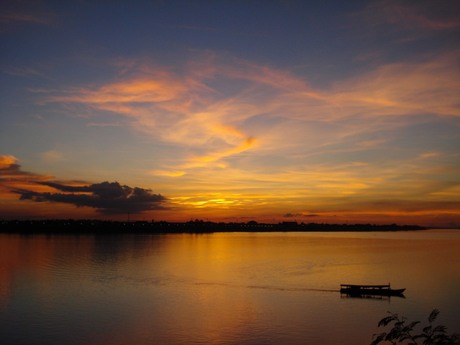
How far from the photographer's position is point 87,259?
109000mm

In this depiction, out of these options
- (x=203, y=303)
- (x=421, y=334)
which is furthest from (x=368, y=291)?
(x=421, y=334)

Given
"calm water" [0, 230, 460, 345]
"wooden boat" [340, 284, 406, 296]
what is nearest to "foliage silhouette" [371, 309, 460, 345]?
"calm water" [0, 230, 460, 345]

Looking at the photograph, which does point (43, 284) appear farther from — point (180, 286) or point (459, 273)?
point (459, 273)

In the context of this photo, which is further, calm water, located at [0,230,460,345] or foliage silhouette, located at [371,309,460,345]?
calm water, located at [0,230,460,345]

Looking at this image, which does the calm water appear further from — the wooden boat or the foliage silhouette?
the foliage silhouette

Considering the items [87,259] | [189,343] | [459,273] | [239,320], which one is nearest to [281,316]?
[239,320]

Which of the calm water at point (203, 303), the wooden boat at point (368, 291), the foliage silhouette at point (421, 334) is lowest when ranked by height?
the calm water at point (203, 303)

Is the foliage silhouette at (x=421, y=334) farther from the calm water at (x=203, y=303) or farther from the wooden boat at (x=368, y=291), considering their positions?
the wooden boat at (x=368, y=291)

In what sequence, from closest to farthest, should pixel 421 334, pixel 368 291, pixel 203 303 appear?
pixel 421 334, pixel 203 303, pixel 368 291

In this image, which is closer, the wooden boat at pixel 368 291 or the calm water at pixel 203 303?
the calm water at pixel 203 303

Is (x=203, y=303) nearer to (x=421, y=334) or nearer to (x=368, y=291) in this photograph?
(x=368, y=291)

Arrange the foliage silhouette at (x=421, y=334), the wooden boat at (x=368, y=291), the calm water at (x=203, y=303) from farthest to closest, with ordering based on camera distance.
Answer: the wooden boat at (x=368, y=291)
the calm water at (x=203, y=303)
the foliage silhouette at (x=421, y=334)

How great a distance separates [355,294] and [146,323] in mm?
31991

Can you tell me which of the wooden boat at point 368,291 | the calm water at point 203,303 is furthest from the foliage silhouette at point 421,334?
the wooden boat at point 368,291
